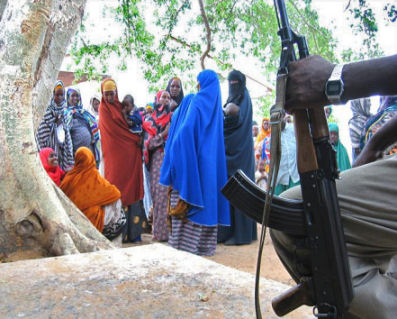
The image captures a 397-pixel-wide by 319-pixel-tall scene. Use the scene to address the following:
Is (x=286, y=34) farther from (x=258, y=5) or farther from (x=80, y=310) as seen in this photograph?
(x=258, y=5)

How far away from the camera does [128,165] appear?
253 inches

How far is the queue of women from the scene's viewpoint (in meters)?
4.90

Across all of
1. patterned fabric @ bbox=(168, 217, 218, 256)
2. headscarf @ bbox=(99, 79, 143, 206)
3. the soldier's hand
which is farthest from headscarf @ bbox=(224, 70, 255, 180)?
the soldier's hand

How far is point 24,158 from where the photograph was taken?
11.3 feet

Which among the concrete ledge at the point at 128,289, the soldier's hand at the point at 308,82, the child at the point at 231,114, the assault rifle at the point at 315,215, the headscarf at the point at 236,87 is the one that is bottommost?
the concrete ledge at the point at 128,289

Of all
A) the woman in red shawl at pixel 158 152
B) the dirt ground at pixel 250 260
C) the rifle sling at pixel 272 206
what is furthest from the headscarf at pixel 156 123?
the rifle sling at pixel 272 206

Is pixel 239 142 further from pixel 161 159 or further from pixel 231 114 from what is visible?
pixel 161 159

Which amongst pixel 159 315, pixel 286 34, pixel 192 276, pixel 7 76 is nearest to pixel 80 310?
pixel 159 315

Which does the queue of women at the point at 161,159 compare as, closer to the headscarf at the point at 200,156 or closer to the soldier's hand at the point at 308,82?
the headscarf at the point at 200,156

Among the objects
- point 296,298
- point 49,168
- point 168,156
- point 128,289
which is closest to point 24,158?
point 49,168

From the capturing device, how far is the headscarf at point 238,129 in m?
6.04

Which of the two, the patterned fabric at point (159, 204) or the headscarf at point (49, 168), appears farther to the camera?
the patterned fabric at point (159, 204)

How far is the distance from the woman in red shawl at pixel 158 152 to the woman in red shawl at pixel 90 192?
3.09 feet

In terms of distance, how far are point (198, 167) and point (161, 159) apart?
1.25 meters
